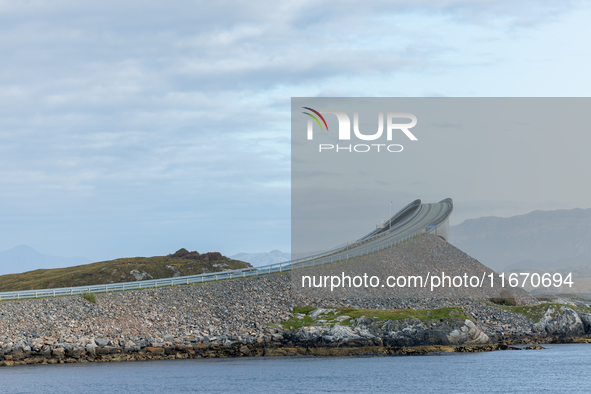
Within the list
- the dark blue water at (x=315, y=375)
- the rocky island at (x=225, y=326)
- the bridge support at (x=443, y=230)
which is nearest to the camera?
the dark blue water at (x=315, y=375)

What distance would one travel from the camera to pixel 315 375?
2203 inches

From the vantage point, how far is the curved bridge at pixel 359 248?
245ft

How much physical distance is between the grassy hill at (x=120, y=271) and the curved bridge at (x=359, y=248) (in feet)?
107

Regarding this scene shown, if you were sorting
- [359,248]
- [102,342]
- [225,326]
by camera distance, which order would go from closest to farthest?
[102,342], [225,326], [359,248]

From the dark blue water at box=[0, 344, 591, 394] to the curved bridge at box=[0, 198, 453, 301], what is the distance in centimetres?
1538

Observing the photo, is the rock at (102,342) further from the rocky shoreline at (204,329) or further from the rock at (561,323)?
the rock at (561,323)

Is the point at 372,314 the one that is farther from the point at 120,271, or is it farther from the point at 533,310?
the point at 120,271

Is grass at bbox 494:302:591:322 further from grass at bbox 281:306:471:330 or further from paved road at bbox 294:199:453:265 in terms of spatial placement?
paved road at bbox 294:199:453:265

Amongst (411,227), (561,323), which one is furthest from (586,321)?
(411,227)

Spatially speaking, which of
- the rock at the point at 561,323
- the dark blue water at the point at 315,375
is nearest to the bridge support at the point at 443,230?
the rock at the point at 561,323

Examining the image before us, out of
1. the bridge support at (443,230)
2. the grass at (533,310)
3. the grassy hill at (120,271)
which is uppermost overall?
the bridge support at (443,230)

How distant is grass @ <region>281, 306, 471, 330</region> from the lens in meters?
73.6

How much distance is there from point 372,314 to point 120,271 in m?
70.1

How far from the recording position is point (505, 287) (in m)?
110
